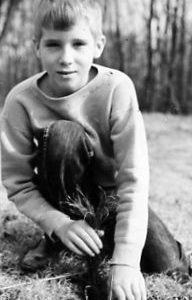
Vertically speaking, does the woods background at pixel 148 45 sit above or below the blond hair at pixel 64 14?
below

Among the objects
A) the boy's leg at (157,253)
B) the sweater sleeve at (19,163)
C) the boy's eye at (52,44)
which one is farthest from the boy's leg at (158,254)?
the boy's eye at (52,44)

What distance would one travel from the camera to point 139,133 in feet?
5.13

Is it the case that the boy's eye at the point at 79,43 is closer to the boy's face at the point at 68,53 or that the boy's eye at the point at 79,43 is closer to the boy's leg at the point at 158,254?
the boy's face at the point at 68,53

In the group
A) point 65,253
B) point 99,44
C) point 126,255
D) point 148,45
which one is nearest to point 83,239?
point 126,255

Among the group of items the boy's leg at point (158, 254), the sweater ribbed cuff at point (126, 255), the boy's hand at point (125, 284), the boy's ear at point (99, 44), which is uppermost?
the boy's ear at point (99, 44)

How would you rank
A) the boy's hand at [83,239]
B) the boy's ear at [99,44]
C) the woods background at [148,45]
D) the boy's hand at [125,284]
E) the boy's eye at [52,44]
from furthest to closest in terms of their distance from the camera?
the woods background at [148,45] → the boy's ear at [99,44] → the boy's eye at [52,44] → the boy's hand at [83,239] → the boy's hand at [125,284]

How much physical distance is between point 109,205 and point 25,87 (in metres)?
0.61

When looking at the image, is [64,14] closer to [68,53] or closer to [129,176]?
[68,53]

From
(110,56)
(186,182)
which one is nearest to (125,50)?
(110,56)

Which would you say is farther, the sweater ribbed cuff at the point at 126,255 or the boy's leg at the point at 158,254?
the boy's leg at the point at 158,254

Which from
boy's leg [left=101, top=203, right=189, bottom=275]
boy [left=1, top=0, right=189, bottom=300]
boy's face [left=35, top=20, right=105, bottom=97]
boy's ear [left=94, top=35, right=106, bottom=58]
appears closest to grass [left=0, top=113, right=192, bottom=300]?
boy's leg [left=101, top=203, right=189, bottom=275]

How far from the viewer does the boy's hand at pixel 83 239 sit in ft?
4.77

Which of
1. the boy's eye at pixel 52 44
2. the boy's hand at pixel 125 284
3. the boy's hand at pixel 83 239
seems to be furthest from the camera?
the boy's eye at pixel 52 44

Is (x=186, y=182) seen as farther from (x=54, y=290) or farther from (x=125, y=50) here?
(x=125, y=50)
